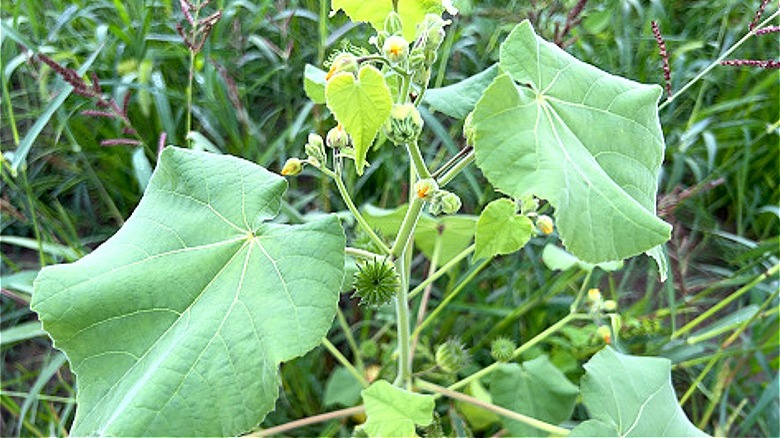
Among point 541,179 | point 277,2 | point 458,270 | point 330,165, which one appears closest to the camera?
point 541,179

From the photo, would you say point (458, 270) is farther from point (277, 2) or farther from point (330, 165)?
point (277, 2)

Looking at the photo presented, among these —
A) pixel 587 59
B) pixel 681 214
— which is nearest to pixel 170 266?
pixel 587 59

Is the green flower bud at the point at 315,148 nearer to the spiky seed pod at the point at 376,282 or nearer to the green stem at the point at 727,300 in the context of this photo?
the spiky seed pod at the point at 376,282

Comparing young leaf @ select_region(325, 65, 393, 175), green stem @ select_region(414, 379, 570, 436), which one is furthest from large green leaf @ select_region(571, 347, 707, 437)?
young leaf @ select_region(325, 65, 393, 175)

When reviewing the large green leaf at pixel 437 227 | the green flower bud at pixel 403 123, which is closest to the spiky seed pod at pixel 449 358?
the large green leaf at pixel 437 227

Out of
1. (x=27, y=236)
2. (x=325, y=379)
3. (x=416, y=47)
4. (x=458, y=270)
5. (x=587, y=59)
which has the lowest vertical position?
(x=325, y=379)

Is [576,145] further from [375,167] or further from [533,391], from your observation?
[375,167]

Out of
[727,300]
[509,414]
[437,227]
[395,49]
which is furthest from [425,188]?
[727,300]
